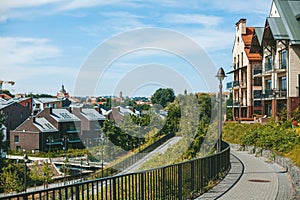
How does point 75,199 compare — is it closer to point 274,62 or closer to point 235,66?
point 274,62

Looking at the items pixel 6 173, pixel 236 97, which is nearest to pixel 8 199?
pixel 6 173

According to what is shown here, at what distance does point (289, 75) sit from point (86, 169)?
69.8ft

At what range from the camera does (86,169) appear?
133ft

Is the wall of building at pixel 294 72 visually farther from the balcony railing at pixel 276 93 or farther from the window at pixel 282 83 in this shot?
the window at pixel 282 83

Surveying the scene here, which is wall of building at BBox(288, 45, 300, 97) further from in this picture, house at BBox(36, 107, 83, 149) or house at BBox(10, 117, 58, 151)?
house at BBox(10, 117, 58, 151)

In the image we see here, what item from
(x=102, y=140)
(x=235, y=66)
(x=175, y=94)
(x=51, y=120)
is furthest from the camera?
(x=235, y=66)

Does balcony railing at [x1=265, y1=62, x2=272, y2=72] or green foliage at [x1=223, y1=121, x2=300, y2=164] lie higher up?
balcony railing at [x1=265, y1=62, x2=272, y2=72]

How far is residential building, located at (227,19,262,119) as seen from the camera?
1868 inches

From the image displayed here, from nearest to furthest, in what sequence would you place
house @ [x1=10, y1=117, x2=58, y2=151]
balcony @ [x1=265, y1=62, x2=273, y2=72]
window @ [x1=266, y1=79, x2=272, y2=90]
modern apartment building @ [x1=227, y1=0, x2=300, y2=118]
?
modern apartment building @ [x1=227, y1=0, x2=300, y2=118] → balcony @ [x1=265, y1=62, x2=273, y2=72] → window @ [x1=266, y1=79, x2=272, y2=90] → house @ [x1=10, y1=117, x2=58, y2=151]

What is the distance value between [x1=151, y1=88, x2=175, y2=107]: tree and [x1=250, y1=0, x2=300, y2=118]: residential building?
15.3 m

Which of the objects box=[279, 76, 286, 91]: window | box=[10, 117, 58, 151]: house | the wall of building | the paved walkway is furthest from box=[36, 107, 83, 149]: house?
the paved walkway

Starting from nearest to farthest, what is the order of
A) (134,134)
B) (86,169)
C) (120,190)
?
1. (120,190)
2. (134,134)
3. (86,169)

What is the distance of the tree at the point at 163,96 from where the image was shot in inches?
844

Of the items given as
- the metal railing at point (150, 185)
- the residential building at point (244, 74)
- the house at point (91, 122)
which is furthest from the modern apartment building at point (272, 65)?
the metal railing at point (150, 185)
